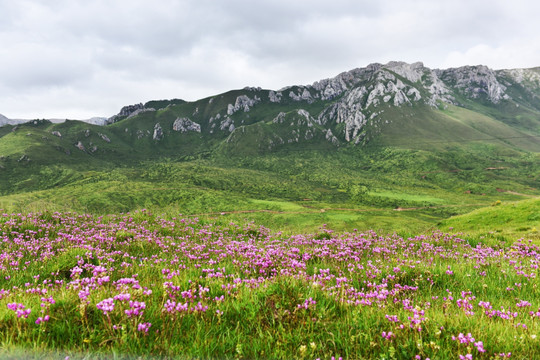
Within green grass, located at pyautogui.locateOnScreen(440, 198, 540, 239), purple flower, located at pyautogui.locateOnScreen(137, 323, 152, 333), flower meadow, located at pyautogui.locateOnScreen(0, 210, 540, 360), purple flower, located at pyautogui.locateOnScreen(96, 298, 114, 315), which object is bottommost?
green grass, located at pyautogui.locateOnScreen(440, 198, 540, 239)

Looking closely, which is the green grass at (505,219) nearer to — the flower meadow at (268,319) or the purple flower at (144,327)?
the flower meadow at (268,319)

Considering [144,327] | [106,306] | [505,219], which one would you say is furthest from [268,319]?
[505,219]

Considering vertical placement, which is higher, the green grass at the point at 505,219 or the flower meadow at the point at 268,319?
the flower meadow at the point at 268,319

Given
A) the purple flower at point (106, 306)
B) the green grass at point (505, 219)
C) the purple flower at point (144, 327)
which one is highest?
the purple flower at point (106, 306)

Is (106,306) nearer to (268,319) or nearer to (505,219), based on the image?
(268,319)

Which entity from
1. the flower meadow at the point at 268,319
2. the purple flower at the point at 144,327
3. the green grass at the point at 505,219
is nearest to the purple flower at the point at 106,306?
the flower meadow at the point at 268,319

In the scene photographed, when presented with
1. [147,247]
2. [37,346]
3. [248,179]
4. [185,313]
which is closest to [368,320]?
[185,313]

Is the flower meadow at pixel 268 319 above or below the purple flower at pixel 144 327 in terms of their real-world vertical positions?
below

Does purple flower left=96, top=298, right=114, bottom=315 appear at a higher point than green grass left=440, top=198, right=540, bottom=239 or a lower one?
higher

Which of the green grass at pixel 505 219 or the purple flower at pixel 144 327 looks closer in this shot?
the purple flower at pixel 144 327

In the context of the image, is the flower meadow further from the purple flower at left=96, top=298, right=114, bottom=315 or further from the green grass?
the green grass

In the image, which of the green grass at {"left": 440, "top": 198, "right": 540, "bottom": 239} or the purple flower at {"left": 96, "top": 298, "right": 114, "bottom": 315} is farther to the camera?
the green grass at {"left": 440, "top": 198, "right": 540, "bottom": 239}

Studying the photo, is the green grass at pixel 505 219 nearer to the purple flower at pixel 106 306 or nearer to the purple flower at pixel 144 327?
the purple flower at pixel 144 327

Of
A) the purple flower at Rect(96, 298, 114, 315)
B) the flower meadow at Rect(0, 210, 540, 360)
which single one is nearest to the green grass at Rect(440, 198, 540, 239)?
the flower meadow at Rect(0, 210, 540, 360)
